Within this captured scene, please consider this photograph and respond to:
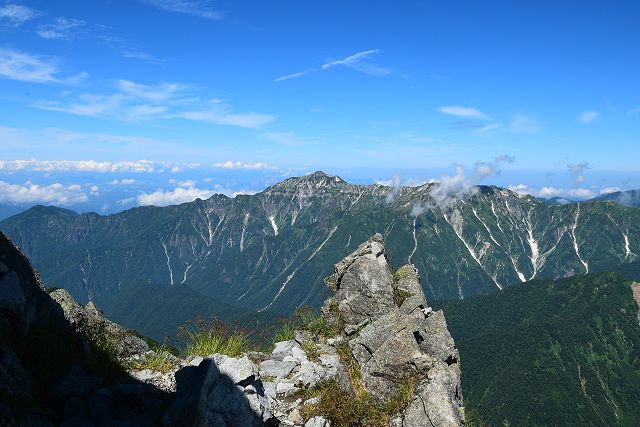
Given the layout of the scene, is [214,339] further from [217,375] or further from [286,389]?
[217,375]

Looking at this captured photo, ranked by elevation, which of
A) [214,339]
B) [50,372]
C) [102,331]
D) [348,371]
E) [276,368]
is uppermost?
[50,372]

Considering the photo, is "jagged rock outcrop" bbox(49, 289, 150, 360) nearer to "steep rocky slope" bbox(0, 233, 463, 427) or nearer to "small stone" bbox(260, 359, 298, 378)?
"steep rocky slope" bbox(0, 233, 463, 427)

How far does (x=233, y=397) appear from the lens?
36.7 feet

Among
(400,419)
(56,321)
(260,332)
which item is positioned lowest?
(400,419)

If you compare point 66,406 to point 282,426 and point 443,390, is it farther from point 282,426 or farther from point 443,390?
point 443,390

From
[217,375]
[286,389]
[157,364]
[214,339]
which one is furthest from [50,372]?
[286,389]

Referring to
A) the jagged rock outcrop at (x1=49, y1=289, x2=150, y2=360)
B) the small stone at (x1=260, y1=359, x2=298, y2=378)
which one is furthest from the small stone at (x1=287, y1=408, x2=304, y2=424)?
the jagged rock outcrop at (x1=49, y1=289, x2=150, y2=360)

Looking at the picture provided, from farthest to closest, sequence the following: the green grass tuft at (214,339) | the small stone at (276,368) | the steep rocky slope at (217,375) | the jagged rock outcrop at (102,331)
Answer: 1. the green grass tuft at (214,339)
2. the small stone at (276,368)
3. the jagged rock outcrop at (102,331)
4. the steep rocky slope at (217,375)

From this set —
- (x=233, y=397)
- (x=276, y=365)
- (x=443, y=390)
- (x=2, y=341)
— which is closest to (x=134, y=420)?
(x=233, y=397)

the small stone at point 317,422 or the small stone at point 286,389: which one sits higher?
the small stone at point 286,389

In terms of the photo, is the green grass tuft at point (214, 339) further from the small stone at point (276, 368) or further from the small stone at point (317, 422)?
the small stone at point (317, 422)

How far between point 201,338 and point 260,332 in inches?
111

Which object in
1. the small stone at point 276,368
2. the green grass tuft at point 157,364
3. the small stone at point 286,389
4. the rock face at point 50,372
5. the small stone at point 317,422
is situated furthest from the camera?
the small stone at point 276,368

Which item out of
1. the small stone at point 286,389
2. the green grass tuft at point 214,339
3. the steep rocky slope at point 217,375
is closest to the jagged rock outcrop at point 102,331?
the steep rocky slope at point 217,375
